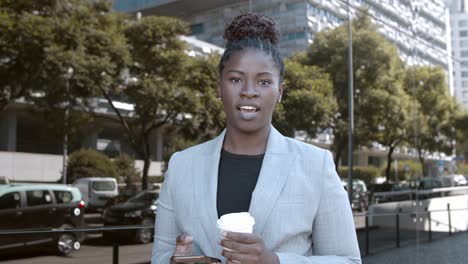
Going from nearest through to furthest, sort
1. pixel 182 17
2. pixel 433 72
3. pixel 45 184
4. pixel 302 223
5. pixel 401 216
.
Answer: pixel 302 223 < pixel 45 184 < pixel 182 17 < pixel 401 216 < pixel 433 72

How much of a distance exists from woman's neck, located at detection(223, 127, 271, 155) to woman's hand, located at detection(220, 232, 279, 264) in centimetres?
37

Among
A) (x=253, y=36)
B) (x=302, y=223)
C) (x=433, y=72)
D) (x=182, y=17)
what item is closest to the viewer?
(x=302, y=223)

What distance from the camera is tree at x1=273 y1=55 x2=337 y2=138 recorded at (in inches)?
148

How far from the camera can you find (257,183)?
137 cm

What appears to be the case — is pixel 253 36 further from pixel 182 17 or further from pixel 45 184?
pixel 182 17

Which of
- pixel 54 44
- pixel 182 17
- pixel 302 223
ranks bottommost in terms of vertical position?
pixel 302 223

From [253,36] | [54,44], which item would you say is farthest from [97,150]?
[253,36]

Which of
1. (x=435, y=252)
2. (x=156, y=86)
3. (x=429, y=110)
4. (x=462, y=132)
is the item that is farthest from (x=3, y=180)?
(x=462, y=132)

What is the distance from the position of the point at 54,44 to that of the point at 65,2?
0.95ft

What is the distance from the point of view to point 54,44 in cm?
354

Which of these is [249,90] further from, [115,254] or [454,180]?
[454,180]

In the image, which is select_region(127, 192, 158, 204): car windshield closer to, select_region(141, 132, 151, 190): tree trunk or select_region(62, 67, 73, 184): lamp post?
select_region(141, 132, 151, 190): tree trunk

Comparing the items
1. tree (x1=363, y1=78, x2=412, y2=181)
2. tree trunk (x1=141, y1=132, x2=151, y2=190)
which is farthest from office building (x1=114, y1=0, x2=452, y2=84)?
tree trunk (x1=141, y1=132, x2=151, y2=190)

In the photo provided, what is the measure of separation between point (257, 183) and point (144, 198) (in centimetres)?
231
